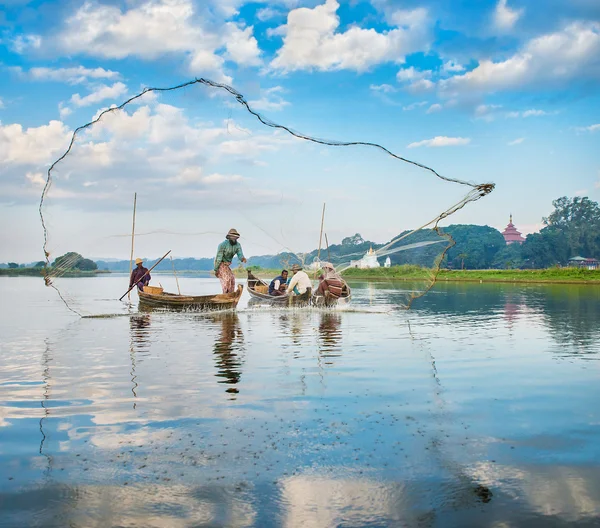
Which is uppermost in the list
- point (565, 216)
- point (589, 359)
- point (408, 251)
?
point (565, 216)

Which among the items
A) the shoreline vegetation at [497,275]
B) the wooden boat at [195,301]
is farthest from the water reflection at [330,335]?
the shoreline vegetation at [497,275]

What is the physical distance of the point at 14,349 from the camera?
46.0ft

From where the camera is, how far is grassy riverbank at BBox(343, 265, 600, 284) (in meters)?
70.8

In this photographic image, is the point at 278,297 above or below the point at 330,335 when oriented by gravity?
above

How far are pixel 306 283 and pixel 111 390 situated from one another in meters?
16.1

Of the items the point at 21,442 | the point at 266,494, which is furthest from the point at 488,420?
the point at 21,442

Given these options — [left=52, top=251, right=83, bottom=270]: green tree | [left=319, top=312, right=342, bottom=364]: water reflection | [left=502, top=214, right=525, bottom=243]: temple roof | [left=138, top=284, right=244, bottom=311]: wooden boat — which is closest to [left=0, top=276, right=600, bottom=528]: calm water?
[left=319, top=312, right=342, bottom=364]: water reflection

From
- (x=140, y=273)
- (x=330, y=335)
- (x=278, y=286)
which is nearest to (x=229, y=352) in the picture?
(x=330, y=335)

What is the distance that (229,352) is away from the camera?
13172mm

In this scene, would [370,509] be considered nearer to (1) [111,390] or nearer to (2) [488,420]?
(2) [488,420]

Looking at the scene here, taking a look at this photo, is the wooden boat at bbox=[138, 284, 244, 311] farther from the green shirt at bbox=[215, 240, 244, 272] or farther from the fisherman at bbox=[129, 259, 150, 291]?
the fisherman at bbox=[129, 259, 150, 291]

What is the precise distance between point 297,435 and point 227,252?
1614 cm

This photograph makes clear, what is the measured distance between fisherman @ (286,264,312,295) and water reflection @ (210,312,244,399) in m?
4.30

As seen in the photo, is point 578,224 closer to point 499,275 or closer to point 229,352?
point 499,275
